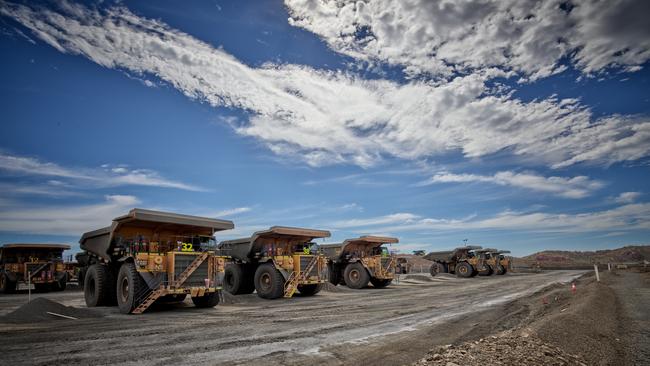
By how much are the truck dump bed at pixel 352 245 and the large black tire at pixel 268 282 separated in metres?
7.59

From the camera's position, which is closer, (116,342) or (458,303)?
(116,342)

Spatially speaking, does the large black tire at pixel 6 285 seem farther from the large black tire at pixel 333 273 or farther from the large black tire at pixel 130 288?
the large black tire at pixel 333 273

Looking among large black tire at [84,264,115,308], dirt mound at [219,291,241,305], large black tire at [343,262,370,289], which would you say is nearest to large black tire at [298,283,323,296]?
dirt mound at [219,291,241,305]

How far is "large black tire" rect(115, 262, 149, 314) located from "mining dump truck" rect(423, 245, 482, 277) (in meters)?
32.8

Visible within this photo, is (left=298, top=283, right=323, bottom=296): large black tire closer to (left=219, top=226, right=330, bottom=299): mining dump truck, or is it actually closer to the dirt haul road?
(left=219, top=226, right=330, bottom=299): mining dump truck

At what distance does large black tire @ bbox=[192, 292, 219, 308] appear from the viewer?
13.5 metres

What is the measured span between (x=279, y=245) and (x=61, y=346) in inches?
508

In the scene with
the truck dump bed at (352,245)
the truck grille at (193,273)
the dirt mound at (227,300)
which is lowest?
the dirt mound at (227,300)

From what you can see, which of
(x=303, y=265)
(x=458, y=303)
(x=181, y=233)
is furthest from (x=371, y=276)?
(x=181, y=233)

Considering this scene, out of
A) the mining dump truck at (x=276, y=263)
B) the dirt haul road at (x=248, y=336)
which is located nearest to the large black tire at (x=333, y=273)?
the mining dump truck at (x=276, y=263)

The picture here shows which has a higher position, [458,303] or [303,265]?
[303,265]

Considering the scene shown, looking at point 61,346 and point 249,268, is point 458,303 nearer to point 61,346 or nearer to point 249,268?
point 249,268

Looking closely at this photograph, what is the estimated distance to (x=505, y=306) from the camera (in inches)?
505

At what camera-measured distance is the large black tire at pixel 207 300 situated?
13506 mm
